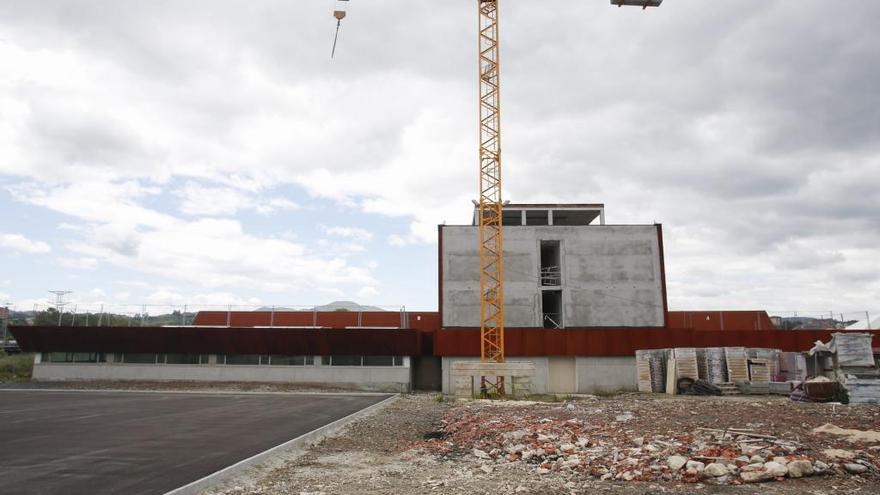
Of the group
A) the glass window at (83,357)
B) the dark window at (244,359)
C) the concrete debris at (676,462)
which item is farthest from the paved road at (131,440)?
the glass window at (83,357)

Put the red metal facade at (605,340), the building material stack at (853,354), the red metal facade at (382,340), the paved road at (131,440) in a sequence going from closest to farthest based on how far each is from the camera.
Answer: the paved road at (131,440) → the building material stack at (853,354) → the red metal facade at (605,340) → the red metal facade at (382,340)

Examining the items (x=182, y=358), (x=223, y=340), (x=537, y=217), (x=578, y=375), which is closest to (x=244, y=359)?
(x=223, y=340)

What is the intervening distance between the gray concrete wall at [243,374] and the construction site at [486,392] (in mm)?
110

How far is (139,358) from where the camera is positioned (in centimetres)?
4562

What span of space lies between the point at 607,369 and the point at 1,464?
36.9 meters

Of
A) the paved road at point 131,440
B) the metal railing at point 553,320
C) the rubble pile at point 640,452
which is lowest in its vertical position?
the paved road at point 131,440

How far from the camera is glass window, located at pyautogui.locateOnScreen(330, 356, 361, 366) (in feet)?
146

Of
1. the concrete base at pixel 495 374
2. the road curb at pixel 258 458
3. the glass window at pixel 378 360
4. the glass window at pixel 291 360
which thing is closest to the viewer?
the road curb at pixel 258 458

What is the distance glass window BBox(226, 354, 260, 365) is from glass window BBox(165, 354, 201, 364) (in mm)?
2517

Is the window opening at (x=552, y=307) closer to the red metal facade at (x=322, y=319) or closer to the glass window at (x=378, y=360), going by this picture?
the red metal facade at (x=322, y=319)

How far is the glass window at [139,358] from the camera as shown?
149 ft

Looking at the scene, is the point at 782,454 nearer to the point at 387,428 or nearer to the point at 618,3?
the point at 387,428

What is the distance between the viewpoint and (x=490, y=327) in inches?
1736

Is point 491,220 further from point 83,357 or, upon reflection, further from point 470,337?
point 83,357
